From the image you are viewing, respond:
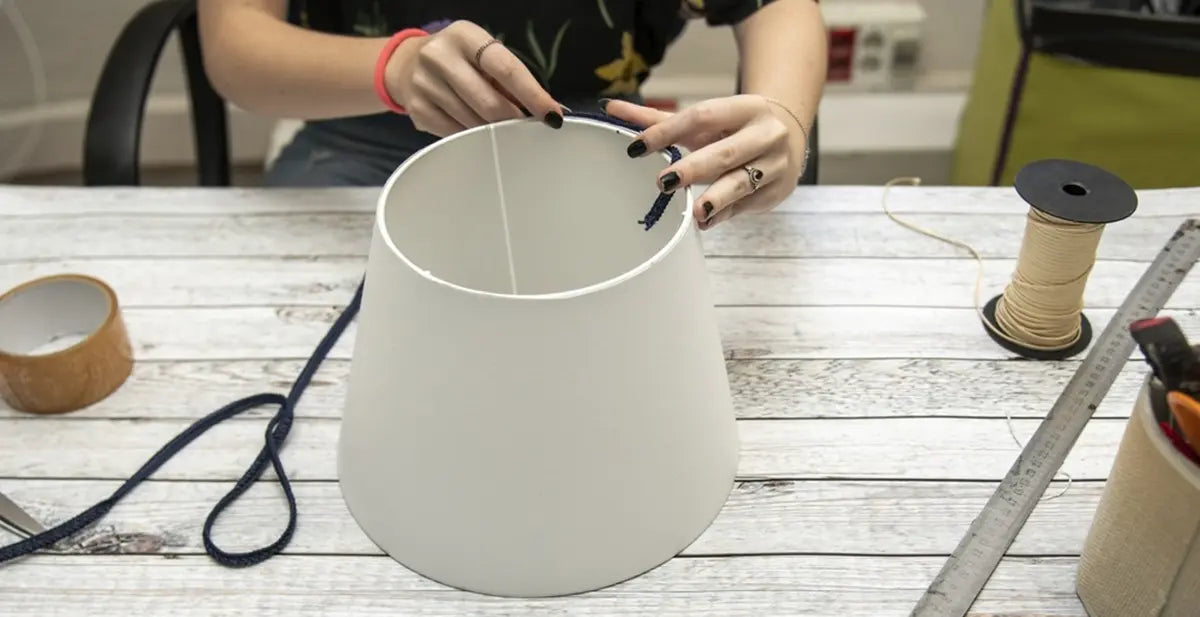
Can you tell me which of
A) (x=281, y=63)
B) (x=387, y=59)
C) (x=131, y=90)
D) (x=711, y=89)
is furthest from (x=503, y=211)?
(x=711, y=89)

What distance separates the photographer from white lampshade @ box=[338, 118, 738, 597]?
550 millimetres

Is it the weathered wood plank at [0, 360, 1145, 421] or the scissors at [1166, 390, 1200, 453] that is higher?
the scissors at [1166, 390, 1200, 453]

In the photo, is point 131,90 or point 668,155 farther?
point 131,90

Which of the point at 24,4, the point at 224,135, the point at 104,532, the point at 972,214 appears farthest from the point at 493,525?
the point at 24,4

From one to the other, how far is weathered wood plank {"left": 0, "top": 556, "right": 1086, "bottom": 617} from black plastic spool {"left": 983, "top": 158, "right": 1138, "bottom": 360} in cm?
22

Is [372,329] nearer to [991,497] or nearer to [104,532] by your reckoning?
[104,532]

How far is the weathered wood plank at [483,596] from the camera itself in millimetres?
655

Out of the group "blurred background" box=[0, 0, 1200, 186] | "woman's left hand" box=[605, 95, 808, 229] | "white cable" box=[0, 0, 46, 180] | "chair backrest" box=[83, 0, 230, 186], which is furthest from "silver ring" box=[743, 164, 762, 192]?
"white cable" box=[0, 0, 46, 180]

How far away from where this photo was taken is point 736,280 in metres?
0.93

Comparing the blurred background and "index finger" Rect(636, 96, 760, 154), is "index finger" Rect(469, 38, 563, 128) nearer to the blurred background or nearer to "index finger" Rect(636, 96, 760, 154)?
"index finger" Rect(636, 96, 760, 154)

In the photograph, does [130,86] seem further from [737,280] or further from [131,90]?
[737,280]

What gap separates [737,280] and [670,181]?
0.32m

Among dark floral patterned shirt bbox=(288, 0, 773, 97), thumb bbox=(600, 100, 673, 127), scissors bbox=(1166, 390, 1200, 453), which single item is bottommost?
dark floral patterned shirt bbox=(288, 0, 773, 97)

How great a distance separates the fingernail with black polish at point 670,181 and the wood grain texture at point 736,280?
0.95 feet
